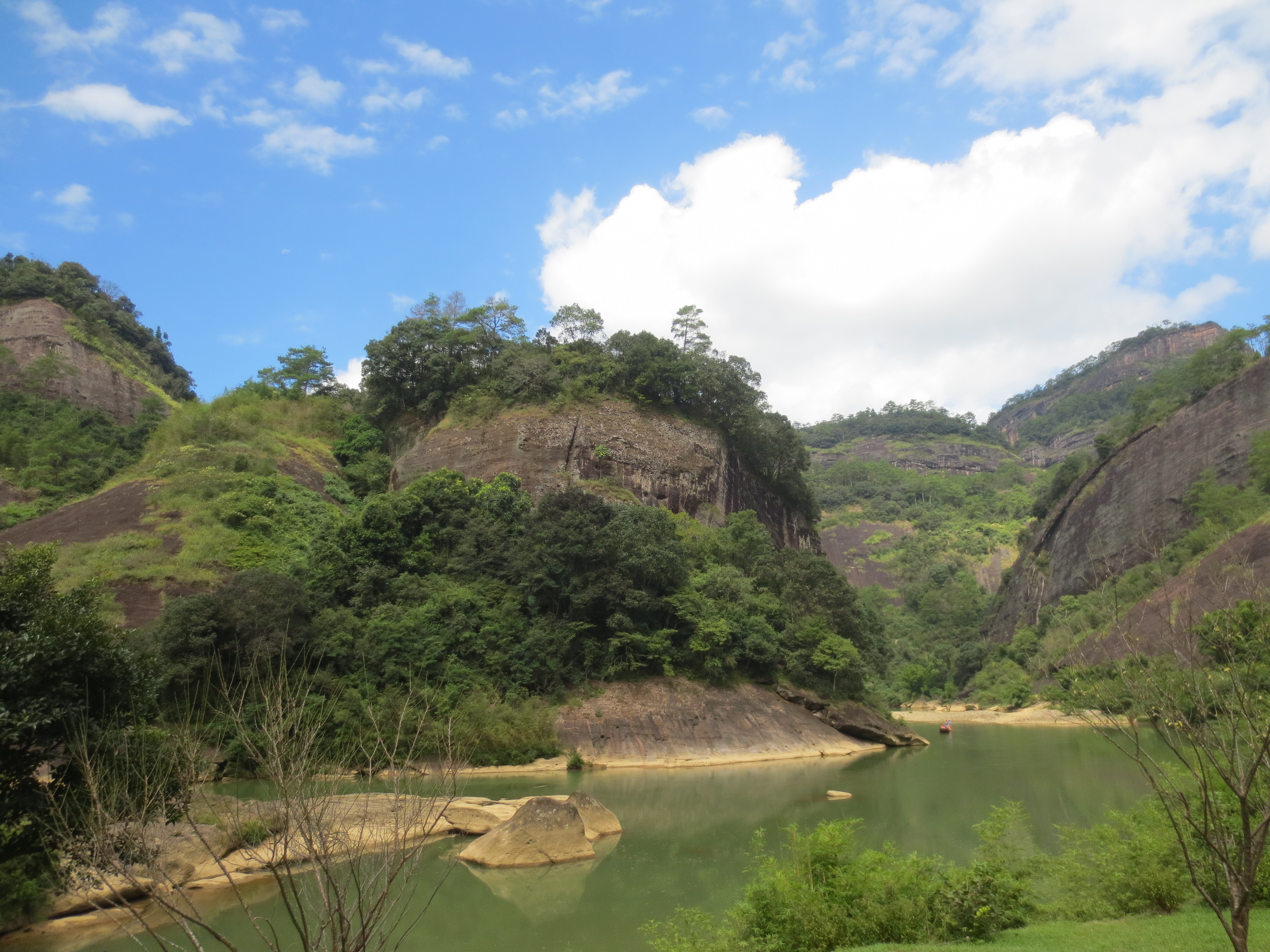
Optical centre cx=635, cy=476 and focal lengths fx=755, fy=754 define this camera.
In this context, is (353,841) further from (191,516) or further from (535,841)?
(191,516)

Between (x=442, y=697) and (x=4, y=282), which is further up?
(x=4, y=282)

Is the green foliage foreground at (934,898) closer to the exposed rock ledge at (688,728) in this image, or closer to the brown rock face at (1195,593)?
the brown rock face at (1195,593)

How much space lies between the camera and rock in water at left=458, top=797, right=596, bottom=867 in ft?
51.1

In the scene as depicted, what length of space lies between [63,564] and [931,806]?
33470 millimetres

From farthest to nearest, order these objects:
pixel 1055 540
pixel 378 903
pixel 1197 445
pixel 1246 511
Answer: pixel 1055 540 → pixel 1197 445 → pixel 1246 511 → pixel 378 903

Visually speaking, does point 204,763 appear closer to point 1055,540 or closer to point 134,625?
point 134,625

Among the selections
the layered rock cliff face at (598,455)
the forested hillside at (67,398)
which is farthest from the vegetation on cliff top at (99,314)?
the layered rock cliff face at (598,455)

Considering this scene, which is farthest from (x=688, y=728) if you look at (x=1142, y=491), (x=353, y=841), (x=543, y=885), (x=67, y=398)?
(x=67, y=398)

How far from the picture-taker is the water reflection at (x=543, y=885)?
1291 centimetres

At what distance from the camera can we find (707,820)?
63.8 feet

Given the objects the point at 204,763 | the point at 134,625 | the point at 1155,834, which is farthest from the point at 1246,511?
the point at 134,625

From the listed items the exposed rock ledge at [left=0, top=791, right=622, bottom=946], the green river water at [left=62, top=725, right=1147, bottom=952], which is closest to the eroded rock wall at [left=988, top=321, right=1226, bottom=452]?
the green river water at [left=62, top=725, right=1147, bottom=952]

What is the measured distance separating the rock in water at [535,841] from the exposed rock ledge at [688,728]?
13.7 metres

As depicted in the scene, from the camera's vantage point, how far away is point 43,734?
32.7 feet
